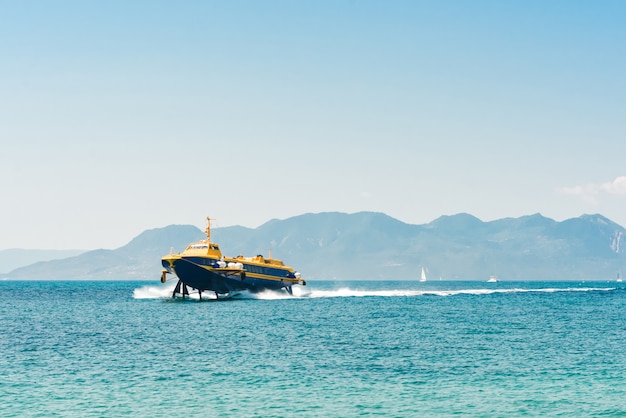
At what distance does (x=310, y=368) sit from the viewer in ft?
168

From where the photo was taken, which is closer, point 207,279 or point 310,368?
point 310,368

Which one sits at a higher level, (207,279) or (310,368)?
(207,279)

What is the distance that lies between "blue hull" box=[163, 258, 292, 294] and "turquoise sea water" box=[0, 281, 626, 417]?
34.9 metres

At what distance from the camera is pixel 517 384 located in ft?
149

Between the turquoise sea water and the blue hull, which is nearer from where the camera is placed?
the turquoise sea water

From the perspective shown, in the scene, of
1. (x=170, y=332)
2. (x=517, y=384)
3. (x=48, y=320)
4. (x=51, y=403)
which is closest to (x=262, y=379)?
(x=51, y=403)

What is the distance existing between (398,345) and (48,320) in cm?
5473

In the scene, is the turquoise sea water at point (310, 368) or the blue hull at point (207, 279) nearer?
the turquoise sea water at point (310, 368)

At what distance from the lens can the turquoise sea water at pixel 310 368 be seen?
129 feet

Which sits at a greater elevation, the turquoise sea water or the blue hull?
the blue hull

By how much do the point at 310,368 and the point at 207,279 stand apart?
260 ft

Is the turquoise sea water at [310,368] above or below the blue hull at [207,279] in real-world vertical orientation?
below

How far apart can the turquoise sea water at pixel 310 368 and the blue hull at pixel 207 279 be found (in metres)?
34.9

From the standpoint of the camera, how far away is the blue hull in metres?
126
